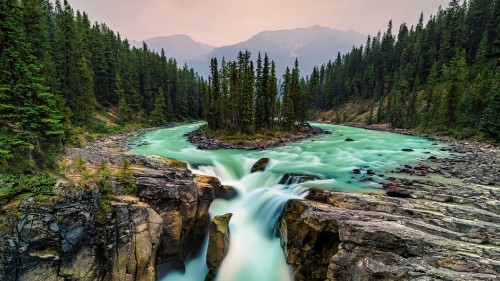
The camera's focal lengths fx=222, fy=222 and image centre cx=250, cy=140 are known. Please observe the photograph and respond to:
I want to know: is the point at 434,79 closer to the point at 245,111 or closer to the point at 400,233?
the point at 245,111

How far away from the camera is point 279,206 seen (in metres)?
14.4

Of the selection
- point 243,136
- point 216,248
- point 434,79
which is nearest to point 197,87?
point 243,136

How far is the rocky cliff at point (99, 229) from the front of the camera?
303 inches

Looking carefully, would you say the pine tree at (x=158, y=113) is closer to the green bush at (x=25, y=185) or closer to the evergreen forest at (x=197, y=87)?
the evergreen forest at (x=197, y=87)

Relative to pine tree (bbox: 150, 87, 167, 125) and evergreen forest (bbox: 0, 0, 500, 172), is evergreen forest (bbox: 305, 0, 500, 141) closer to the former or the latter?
evergreen forest (bbox: 0, 0, 500, 172)

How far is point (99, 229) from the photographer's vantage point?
29.9 feet

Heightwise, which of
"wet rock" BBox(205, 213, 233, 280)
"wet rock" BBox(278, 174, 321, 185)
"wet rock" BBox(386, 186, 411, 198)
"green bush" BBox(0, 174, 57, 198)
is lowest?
"wet rock" BBox(205, 213, 233, 280)

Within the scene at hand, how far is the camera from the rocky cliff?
770 cm

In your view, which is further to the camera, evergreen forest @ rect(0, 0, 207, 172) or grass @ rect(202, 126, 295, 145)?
grass @ rect(202, 126, 295, 145)

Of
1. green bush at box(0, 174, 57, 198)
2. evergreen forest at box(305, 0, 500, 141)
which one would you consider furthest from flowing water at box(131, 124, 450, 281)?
evergreen forest at box(305, 0, 500, 141)

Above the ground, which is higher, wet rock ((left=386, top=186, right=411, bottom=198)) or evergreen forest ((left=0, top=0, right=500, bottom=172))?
evergreen forest ((left=0, top=0, right=500, bottom=172))

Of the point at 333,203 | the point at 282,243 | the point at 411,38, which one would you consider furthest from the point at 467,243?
the point at 411,38

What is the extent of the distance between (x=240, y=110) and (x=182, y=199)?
114 ft

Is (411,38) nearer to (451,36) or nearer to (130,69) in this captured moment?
(451,36)
